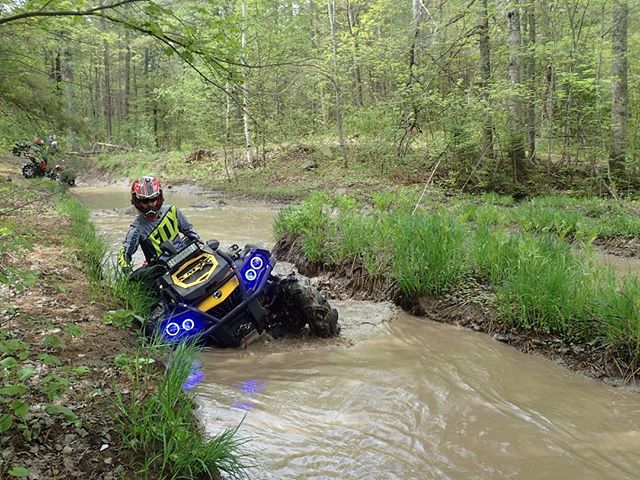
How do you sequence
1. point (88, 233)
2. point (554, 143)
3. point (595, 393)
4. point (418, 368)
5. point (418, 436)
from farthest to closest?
point (554, 143) → point (88, 233) → point (418, 368) → point (595, 393) → point (418, 436)

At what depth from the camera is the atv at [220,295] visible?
4.20 meters

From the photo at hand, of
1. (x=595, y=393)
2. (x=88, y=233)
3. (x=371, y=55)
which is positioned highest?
(x=371, y=55)

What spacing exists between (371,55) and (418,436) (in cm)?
1519

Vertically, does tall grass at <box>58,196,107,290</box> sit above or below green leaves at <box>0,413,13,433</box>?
above

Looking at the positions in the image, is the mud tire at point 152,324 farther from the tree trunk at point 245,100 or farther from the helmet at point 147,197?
the tree trunk at point 245,100

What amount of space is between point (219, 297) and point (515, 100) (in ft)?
40.4

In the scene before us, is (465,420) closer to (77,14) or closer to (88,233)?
(77,14)

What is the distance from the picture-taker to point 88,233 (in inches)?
287

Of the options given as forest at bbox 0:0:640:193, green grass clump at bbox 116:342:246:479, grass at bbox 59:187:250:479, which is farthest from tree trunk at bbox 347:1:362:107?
green grass clump at bbox 116:342:246:479

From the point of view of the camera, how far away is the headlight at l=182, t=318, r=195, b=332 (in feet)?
13.7

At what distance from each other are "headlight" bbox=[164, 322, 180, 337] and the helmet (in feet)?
5.03

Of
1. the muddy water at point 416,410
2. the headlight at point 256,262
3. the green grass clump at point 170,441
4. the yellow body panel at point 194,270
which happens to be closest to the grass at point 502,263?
the muddy water at point 416,410

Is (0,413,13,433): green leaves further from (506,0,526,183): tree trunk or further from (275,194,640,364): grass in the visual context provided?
(506,0,526,183): tree trunk

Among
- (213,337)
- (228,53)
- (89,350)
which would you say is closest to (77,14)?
(228,53)
